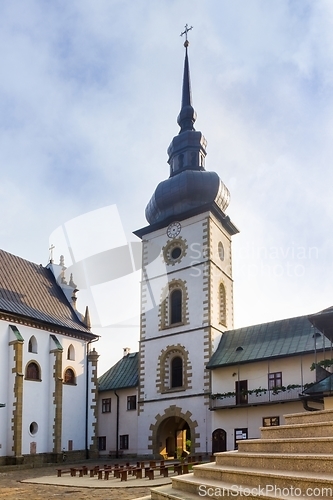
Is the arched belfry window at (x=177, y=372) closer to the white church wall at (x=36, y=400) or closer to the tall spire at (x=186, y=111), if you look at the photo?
the white church wall at (x=36, y=400)

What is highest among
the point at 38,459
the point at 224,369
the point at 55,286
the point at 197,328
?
the point at 55,286

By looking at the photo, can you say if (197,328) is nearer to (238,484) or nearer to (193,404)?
(193,404)

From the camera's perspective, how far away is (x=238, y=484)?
9312 mm

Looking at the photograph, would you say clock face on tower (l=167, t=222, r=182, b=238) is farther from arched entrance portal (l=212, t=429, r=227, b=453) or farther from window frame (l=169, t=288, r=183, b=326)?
arched entrance portal (l=212, t=429, r=227, b=453)

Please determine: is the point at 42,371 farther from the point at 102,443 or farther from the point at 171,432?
the point at 171,432

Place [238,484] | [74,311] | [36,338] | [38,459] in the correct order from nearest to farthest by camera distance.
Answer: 1. [238,484]
2. [38,459]
3. [36,338]
4. [74,311]

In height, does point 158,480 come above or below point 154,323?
below

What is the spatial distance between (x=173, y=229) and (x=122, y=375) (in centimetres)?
1099

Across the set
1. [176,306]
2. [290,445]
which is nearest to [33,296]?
[176,306]

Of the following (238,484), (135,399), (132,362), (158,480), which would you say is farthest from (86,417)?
(238,484)

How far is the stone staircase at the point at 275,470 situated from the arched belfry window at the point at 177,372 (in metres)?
21.1

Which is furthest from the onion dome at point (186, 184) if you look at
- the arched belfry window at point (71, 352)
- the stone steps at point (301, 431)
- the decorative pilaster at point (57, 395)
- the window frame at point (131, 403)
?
the stone steps at point (301, 431)

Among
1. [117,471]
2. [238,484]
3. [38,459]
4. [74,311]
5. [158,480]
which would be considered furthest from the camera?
[74,311]

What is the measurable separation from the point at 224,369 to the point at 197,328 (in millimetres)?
3343
